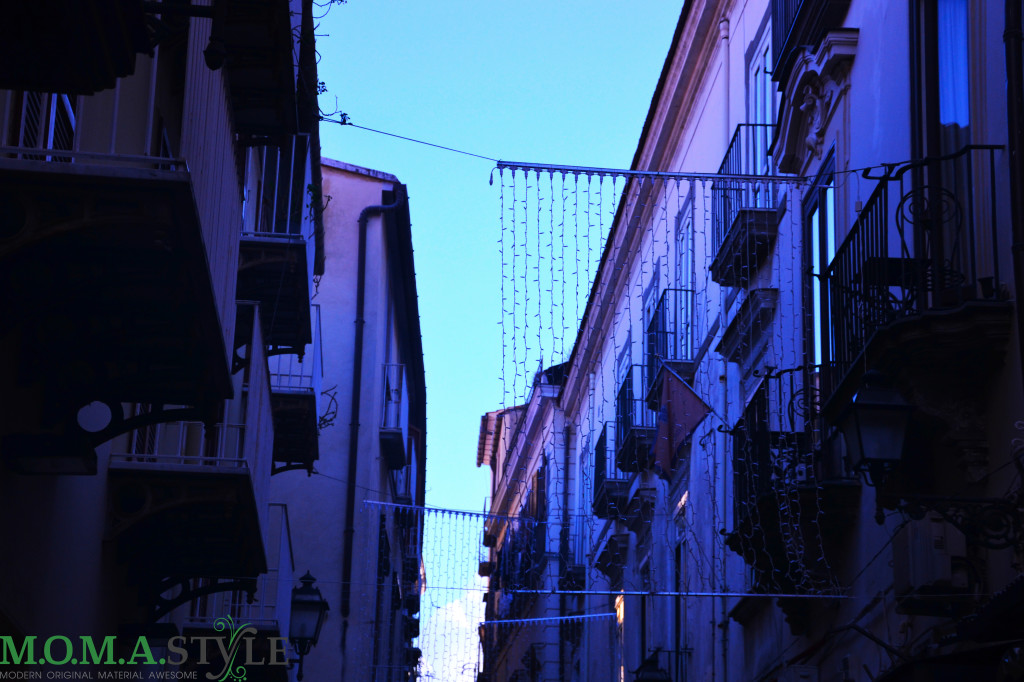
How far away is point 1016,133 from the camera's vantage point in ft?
26.2

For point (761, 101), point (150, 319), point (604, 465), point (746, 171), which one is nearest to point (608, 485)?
point (604, 465)

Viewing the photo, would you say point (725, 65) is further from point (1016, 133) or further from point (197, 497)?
point (197, 497)

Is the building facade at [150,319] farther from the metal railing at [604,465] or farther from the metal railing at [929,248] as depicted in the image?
the metal railing at [604,465]

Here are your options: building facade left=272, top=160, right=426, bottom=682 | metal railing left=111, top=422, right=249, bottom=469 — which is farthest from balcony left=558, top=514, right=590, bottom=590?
metal railing left=111, top=422, right=249, bottom=469

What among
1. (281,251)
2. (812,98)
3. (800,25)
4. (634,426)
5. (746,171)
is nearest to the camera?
(812,98)

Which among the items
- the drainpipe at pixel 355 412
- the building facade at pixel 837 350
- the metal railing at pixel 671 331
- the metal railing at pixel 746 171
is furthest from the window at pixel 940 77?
the drainpipe at pixel 355 412

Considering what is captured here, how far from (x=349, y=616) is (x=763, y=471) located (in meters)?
10.2

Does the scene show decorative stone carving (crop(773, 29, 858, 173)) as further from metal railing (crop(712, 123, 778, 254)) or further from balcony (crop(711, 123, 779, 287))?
metal railing (crop(712, 123, 778, 254))

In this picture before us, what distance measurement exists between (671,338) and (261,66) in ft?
33.2

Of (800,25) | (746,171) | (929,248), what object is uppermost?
(800,25)

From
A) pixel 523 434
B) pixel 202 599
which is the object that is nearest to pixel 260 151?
pixel 202 599

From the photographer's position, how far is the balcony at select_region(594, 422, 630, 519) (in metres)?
21.9

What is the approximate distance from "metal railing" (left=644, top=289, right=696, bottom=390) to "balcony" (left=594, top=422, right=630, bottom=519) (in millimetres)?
2523

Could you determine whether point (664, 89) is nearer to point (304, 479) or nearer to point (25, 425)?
point (304, 479)
